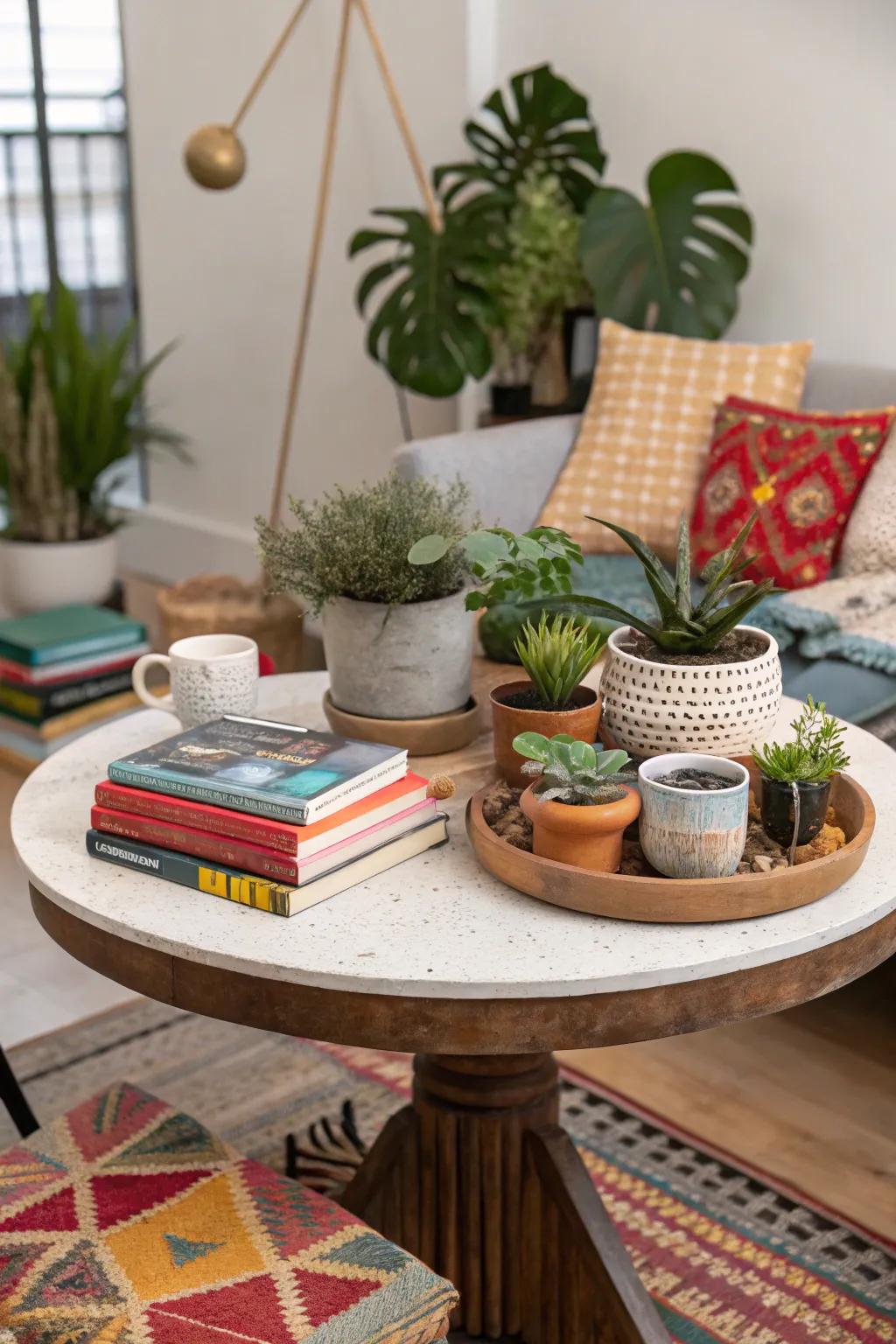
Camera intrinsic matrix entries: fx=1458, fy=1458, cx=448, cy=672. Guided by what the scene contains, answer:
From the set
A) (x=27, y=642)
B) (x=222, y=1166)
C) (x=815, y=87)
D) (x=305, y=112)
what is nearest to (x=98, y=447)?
(x=27, y=642)

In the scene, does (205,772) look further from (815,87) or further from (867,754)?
(815,87)

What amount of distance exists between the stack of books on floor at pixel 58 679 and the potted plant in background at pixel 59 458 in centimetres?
37

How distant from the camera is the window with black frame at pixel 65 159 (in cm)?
497

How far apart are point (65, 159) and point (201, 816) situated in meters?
4.43

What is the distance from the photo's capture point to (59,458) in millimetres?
3822

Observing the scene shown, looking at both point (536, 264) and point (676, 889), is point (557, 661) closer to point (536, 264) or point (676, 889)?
point (676, 889)

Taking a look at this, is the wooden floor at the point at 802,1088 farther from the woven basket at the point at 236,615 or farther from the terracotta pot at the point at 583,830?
the woven basket at the point at 236,615

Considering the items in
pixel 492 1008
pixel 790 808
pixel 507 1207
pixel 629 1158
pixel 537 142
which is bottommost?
pixel 629 1158

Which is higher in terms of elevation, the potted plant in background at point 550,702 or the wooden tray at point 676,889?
the potted plant in background at point 550,702

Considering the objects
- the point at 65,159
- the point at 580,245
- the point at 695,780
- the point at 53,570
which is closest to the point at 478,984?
the point at 695,780

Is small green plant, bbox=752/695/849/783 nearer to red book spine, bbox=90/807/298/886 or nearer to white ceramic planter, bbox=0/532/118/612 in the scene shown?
red book spine, bbox=90/807/298/886

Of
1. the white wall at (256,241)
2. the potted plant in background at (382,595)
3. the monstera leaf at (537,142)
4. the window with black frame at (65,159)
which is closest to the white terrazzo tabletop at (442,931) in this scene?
the potted plant in background at (382,595)

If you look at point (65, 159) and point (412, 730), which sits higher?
point (65, 159)

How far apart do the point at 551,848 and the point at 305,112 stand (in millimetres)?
3415
